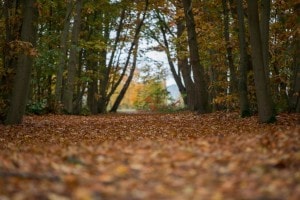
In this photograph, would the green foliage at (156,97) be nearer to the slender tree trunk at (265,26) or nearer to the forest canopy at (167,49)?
the forest canopy at (167,49)

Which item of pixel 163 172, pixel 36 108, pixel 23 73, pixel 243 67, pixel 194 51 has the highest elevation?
pixel 194 51

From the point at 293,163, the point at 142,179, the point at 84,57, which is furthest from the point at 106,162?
the point at 84,57

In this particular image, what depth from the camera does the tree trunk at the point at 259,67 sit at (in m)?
10.8

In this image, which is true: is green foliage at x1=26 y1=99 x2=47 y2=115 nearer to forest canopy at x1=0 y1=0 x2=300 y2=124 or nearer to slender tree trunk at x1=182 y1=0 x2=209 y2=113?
forest canopy at x1=0 y1=0 x2=300 y2=124

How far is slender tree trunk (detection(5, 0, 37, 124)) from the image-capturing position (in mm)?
12641

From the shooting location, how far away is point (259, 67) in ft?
35.9

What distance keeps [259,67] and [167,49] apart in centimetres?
1906

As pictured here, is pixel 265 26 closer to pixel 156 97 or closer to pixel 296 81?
pixel 296 81

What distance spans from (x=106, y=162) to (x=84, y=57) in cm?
2082

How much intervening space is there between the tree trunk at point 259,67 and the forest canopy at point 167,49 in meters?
0.03

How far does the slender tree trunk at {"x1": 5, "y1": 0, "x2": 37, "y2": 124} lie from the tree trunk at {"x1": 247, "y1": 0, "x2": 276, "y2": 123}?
645 cm

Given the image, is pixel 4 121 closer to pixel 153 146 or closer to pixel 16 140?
pixel 16 140

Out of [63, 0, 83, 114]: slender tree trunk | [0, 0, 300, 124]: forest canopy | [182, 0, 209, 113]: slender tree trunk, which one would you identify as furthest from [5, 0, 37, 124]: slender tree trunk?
[63, 0, 83, 114]: slender tree trunk

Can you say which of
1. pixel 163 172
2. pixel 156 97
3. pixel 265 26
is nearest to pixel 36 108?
pixel 265 26
